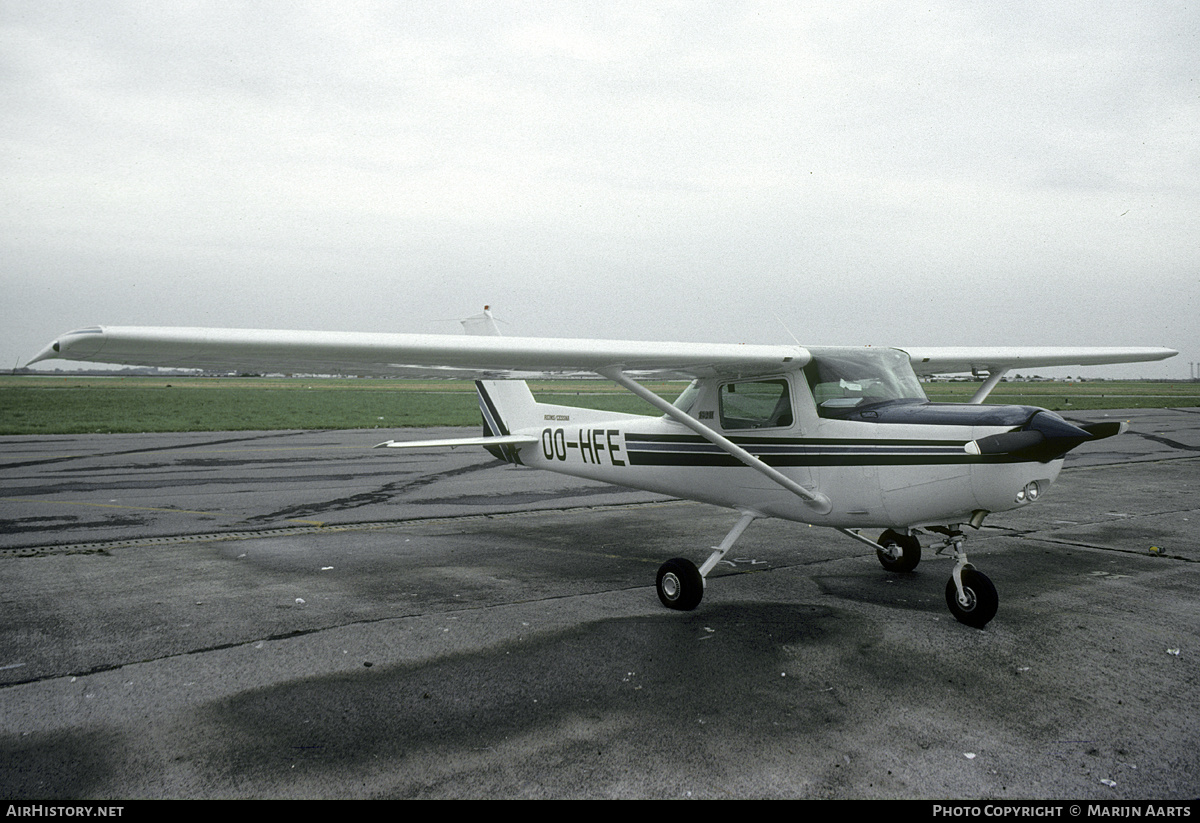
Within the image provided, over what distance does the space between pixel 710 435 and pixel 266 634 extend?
12.2ft

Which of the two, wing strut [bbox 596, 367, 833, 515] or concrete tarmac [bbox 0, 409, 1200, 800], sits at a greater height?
wing strut [bbox 596, 367, 833, 515]

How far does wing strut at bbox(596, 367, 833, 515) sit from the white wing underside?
0.13m

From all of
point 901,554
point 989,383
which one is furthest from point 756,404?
point 989,383

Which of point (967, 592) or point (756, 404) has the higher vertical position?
point (756, 404)

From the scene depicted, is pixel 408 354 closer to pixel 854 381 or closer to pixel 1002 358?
pixel 854 381

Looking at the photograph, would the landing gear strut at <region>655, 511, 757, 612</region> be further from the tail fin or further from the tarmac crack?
the tarmac crack

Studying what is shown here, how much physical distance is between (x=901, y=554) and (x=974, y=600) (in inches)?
65.4

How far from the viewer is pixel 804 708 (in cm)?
395

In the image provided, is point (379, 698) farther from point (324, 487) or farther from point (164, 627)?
point (324, 487)

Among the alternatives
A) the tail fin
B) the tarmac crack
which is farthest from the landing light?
the tarmac crack

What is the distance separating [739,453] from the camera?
19.7 feet

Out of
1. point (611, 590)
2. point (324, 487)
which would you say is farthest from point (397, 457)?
point (611, 590)

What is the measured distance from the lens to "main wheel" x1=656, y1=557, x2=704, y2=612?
572cm

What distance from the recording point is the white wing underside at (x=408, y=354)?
166 inches
